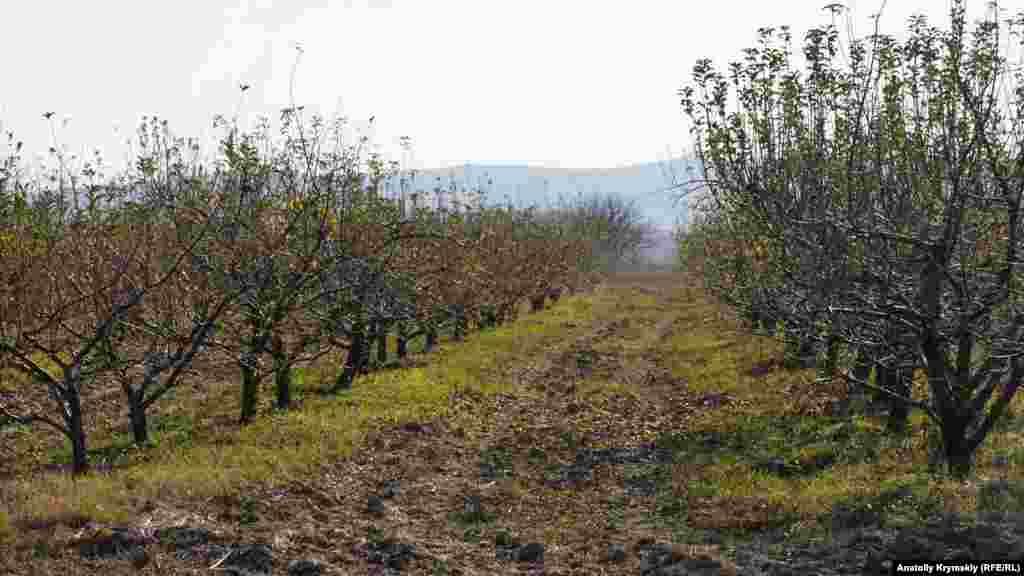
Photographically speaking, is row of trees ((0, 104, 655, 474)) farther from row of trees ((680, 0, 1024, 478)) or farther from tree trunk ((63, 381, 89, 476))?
row of trees ((680, 0, 1024, 478))

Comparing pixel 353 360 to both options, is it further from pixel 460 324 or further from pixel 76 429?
pixel 460 324

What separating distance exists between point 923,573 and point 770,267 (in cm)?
619

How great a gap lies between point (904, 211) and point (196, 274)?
31.3ft

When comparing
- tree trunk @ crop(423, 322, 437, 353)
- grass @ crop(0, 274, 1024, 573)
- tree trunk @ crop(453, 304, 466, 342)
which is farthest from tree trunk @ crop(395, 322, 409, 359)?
tree trunk @ crop(453, 304, 466, 342)

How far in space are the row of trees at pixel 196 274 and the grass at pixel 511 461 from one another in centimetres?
116

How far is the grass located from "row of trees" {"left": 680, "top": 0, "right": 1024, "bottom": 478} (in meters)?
1.37

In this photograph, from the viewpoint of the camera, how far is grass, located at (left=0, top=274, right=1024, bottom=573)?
28.2 feet

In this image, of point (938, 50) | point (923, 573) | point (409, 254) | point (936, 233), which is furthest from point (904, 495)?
point (409, 254)

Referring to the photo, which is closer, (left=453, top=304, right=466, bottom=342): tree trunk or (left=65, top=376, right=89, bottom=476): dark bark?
(left=65, top=376, right=89, bottom=476): dark bark

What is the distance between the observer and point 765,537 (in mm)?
8430

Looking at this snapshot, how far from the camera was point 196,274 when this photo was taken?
1283cm

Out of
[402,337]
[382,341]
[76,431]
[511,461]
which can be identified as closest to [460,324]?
[402,337]

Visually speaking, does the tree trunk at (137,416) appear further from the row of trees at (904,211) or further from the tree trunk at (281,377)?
the row of trees at (904,211)

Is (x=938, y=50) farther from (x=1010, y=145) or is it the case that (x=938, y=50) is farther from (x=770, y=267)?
(x=770, y=267)
